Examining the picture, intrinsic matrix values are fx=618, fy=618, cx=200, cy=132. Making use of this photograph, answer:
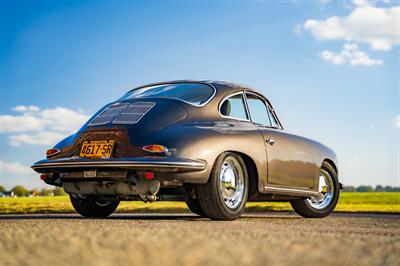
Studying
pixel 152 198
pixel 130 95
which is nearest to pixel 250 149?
pixel 152 198

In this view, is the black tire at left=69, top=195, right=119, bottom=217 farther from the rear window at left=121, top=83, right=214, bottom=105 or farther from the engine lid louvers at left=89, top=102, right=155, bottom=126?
the rear window at left=121, top=83, right=214, bottom=105

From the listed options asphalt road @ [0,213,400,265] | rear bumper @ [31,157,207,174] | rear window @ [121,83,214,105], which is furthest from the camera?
rear window @ [121,83,214,105]

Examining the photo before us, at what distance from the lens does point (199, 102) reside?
7.47 m

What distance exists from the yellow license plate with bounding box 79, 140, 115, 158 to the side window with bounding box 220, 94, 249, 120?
5.02ft

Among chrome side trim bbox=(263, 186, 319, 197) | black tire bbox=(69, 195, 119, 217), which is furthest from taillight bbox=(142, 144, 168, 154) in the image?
black tire bbox=(69, 195, 119, 217)

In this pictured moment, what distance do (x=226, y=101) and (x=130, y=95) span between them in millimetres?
1341

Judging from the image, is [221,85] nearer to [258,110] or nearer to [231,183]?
[258,110]

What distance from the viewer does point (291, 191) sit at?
27.1 ft

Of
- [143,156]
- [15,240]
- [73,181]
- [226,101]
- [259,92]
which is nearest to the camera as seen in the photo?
[15,240]

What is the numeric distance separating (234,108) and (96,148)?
6.33 ft

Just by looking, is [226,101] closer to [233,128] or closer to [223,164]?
[233,128]

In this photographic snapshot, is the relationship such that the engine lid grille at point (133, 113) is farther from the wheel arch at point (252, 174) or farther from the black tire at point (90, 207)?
the black tire at point (90, 207)

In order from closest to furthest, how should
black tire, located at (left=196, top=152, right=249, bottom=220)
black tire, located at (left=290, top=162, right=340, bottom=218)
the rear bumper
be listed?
the rear bumper
black tire, located at (left=196, top=152, right=249, bottom=220)
black tire, located at (left=290, top=162, right=340, bottom=218)

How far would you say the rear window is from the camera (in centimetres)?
755
